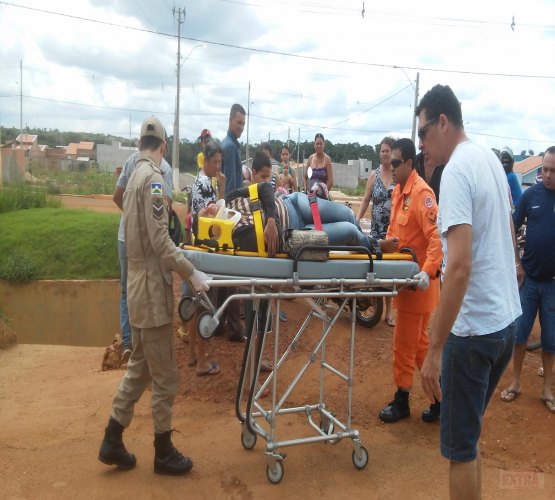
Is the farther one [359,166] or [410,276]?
[359,166]

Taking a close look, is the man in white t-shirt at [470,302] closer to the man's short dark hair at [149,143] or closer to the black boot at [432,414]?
the black boot at [432,414]

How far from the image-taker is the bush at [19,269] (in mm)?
8711

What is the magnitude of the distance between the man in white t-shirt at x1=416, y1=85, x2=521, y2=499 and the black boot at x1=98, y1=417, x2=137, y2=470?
2147 mm

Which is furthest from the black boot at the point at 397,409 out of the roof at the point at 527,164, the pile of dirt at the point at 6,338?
the roof at the point at 527,164

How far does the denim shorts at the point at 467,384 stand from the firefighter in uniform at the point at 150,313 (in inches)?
69.1

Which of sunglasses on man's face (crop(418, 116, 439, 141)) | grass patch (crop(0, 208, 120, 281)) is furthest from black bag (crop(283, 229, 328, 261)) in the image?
grass patch (crop(0, 208, 120, 281))

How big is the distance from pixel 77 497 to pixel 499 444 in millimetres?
3198

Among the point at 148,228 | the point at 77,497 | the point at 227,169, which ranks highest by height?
the point at 227,169

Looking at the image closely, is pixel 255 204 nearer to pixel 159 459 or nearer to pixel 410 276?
pixel 410 276

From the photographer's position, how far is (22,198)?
1184 centimetres

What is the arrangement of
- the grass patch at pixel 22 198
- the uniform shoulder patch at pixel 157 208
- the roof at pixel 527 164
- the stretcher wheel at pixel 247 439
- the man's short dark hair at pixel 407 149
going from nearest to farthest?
the uniform shoulder patch at pixel 157 208, the stretcher wheel at pixel 247 439, the man's short dark hair at pixel 407 149, the grass patch at pixel 22 198, the roof at pixel 527 164

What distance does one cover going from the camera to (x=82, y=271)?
9.05 metres

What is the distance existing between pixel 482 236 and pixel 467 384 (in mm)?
715

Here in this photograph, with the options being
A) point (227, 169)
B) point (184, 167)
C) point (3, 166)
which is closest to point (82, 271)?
point (227, 169)
